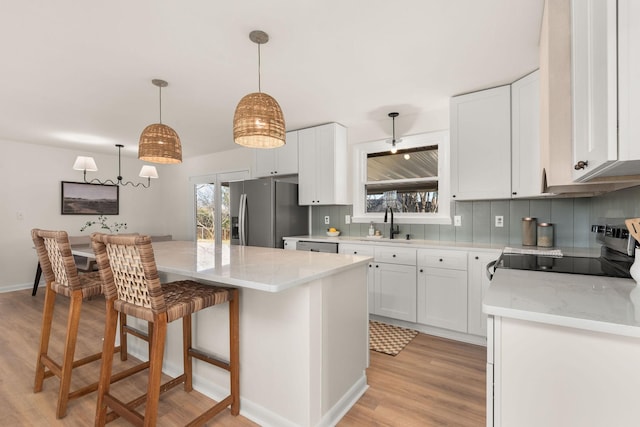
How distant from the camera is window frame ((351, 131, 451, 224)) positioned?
133 inches

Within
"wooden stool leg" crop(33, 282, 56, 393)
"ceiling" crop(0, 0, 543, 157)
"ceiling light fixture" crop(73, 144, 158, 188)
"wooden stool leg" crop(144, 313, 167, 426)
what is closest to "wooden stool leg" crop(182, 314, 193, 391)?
"wooden stool leg" crop(144, 313, 167, 426)

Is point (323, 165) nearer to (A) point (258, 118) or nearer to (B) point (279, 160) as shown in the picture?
(B) point (279, 160)

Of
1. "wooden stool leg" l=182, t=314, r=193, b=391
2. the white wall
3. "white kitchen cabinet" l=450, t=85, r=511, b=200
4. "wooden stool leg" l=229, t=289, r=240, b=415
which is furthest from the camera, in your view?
the white wall

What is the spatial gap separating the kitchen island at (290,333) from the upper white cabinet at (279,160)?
2.29m

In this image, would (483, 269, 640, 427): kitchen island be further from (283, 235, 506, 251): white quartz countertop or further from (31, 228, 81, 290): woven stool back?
(31, 228, 81, 290): woven stool back

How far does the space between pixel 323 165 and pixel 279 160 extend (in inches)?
29.4

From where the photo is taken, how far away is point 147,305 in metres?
1.44

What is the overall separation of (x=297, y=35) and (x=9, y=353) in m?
3.40

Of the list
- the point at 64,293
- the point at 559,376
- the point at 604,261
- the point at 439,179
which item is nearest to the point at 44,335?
the point at 64,293

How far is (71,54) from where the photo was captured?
2203 mm

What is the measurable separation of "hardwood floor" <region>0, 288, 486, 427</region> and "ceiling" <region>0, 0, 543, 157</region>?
2.29m

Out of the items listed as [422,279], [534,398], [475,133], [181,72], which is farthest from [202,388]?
[475,133]

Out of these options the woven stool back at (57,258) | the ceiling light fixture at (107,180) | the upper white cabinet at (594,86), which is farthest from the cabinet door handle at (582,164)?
the ceiling light fixture at (107,180)

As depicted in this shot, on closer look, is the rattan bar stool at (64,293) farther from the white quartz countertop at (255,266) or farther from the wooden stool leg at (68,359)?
the white quartz countertop at (255,266)
